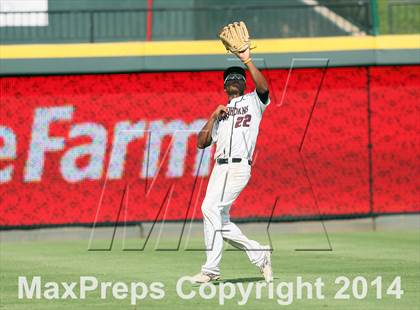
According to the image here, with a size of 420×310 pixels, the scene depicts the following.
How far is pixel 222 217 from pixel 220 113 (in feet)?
3.60

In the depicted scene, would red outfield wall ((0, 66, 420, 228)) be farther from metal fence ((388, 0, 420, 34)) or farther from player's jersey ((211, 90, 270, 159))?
player's jersey ((211, 90, 270, 159))

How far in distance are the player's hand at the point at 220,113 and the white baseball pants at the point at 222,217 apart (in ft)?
1.66

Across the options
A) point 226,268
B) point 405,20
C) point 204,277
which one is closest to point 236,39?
point 204,277

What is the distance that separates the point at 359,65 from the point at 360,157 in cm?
173

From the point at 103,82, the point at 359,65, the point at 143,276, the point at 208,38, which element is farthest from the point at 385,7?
the point at 143,276

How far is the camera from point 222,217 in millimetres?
12344

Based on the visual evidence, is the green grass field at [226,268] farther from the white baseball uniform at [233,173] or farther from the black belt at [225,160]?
the black belt at [225,160]

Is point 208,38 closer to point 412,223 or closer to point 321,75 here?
point 321,75

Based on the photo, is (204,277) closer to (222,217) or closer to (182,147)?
(222,217)

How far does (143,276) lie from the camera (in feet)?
43.6

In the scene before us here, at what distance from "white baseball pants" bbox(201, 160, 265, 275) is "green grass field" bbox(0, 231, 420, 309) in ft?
1.23
